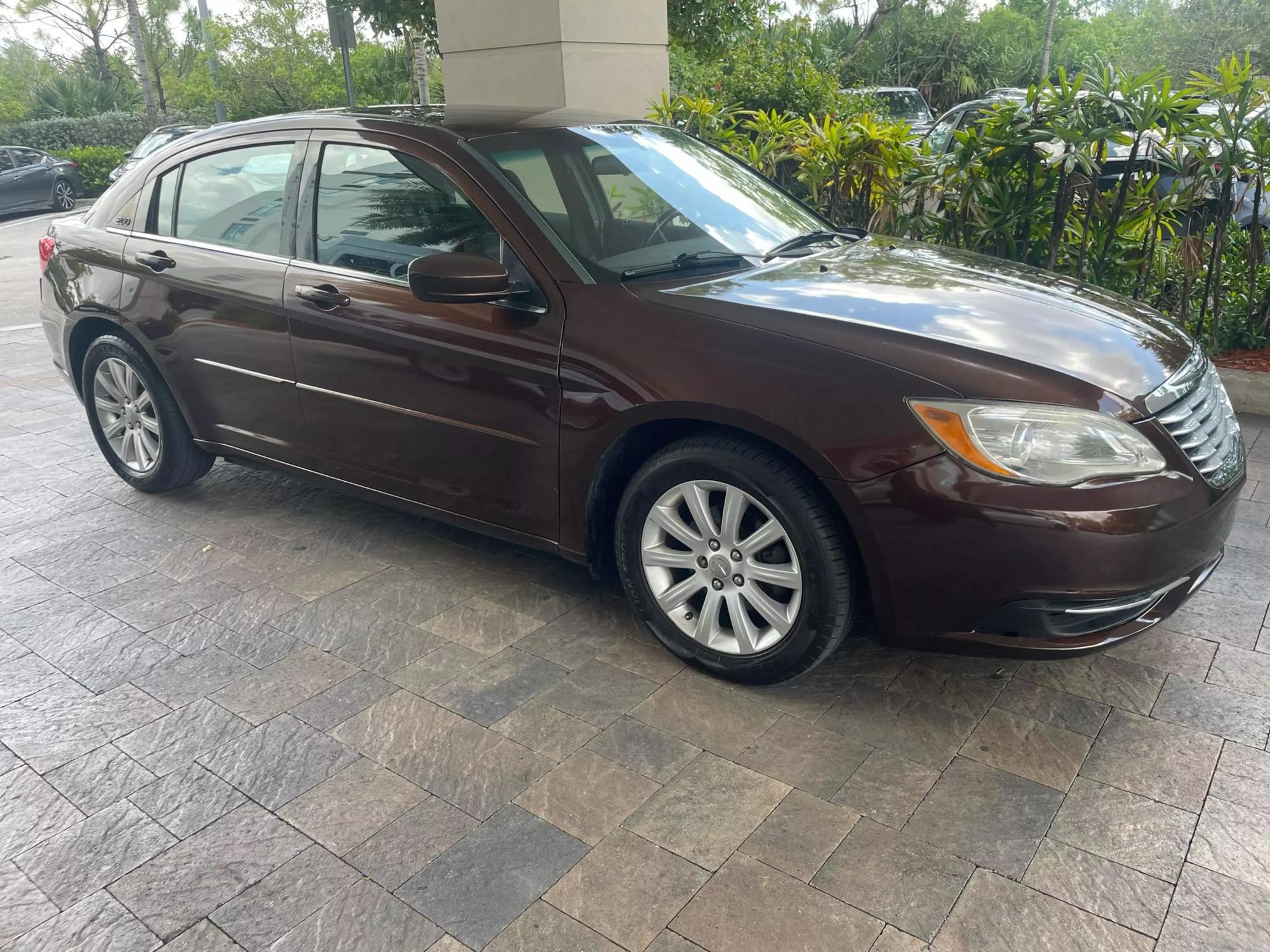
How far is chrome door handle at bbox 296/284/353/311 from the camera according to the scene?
3766 millimetres

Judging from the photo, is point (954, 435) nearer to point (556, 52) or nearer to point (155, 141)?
point (556, 52)

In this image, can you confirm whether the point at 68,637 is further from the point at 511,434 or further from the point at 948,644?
the point at 948,644

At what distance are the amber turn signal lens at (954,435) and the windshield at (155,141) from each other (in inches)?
720

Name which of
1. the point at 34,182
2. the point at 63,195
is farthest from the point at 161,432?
the point at 63,195

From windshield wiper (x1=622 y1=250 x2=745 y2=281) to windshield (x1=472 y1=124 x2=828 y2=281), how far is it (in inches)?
0.9

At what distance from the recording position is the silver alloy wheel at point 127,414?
475cm

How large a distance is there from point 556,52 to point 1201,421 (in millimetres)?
6459

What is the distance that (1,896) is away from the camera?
95.0 inches

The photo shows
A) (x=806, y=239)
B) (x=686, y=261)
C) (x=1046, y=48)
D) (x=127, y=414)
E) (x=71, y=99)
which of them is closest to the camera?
(x=686, y=261)

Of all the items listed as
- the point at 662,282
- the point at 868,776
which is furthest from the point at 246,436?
the point at 868,776

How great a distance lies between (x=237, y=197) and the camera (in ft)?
14.0

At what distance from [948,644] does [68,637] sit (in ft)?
9.82

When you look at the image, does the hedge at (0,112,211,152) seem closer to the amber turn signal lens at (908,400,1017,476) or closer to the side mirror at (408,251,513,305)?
the side mirror at (408,251,513,305)

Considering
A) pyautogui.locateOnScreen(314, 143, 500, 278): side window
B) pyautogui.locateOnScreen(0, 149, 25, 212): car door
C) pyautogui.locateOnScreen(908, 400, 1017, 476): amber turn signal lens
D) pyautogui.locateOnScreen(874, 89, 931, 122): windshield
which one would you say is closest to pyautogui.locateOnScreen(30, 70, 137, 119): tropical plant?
pyautogui.locateOnScreen(0, 149, 25, 212): car door
